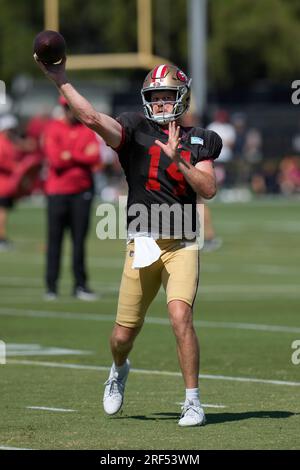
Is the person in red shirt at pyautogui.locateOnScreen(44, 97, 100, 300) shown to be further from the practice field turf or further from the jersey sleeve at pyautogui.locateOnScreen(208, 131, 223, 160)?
the jersey sleeve at pyautogui.locateOnScreen(208, 131, 223, 160)

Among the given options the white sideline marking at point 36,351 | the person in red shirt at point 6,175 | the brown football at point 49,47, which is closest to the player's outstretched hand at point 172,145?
the brown football at point 49,47

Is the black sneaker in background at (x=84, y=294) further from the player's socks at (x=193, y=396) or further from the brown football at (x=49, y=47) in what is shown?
the brown football at (x=49, y=47)

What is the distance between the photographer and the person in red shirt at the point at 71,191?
16.6m

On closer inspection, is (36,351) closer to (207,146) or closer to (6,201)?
(207,146)

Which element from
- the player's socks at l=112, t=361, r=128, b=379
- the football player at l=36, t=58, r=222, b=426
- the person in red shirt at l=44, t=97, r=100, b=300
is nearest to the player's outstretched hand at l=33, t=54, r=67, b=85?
the football player at l=36, t=58, r=222, b=426

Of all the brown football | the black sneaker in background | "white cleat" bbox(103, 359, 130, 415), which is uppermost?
the black sneaker in background

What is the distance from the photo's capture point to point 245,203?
37.9 m

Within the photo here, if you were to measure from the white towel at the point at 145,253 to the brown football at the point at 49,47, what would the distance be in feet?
3.96

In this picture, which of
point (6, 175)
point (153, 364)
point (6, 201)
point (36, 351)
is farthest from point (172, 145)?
point (6, 175)

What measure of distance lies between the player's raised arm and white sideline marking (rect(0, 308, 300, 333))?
5.31 meters

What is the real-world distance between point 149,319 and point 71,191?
2465mm

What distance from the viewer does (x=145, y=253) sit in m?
8.80

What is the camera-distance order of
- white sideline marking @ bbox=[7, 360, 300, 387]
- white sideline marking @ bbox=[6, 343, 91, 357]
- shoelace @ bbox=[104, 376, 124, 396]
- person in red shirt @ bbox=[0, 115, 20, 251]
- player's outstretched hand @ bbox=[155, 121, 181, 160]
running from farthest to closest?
person in red shirt @ bbox=[0, 115, 20, 251] → white sideline marking @ bbox=[6, 343, 91, 357] → white sideline marking @ bbox=[7, 360, 300, 387] → shoelace @ bbox=[104, 376, 124, 396] → player's outstretched hand @ bbox=[155, 121, 181, 160]

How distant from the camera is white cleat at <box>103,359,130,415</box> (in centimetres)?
885
